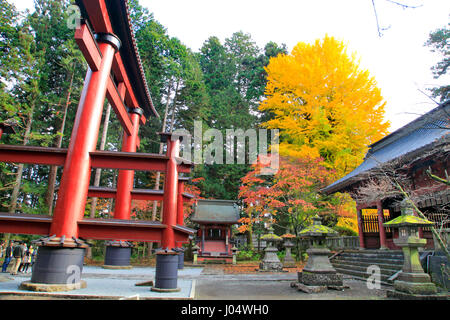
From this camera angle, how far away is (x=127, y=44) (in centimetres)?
977

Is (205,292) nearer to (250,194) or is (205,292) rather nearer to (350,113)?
(250,194)

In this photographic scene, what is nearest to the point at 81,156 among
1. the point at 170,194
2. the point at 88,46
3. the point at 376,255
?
the point at 170,194

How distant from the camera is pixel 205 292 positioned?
7758 millimetres

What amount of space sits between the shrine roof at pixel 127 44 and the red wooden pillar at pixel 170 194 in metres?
3.88

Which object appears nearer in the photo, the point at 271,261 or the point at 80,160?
the point at 80,160

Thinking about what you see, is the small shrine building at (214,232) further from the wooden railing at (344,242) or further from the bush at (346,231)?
the bush at (346,231)

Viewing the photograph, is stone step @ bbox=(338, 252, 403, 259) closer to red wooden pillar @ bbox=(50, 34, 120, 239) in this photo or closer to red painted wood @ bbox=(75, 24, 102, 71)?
red wooden pillar @ bbox=(50, 34, 120, 239)

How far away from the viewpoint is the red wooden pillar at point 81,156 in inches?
262

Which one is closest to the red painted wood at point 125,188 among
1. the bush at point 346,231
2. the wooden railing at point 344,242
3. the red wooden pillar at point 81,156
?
the red wooden pillar at point 81,156

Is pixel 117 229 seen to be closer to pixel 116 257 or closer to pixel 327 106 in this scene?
pixel 116 257

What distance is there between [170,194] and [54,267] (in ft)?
10.5

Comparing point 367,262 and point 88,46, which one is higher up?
point 88,46

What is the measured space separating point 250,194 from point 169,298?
11227 millimetres

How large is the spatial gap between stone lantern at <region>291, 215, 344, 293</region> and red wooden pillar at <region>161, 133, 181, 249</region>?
463cm
